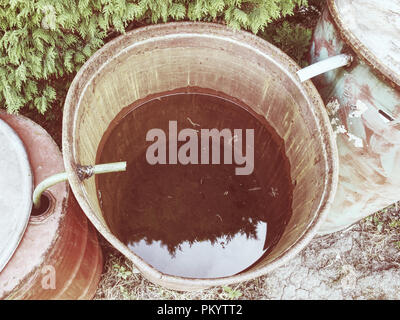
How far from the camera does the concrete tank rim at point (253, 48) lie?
4.60 feet

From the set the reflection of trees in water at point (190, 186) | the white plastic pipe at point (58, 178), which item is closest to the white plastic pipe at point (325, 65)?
the reflection of trees in water at point (190, 186)

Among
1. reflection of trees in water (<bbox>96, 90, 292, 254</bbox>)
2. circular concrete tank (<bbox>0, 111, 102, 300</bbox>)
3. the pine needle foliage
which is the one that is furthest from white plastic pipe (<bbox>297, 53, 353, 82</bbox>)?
circular concrete tank (<bbox>0, 111, 102, 300</bbox>)

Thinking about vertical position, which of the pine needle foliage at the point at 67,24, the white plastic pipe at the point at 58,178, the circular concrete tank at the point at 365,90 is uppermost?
the pine needle foliage at the point at 67,24

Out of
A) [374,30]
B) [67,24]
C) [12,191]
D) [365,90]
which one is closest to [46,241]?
[12,191]

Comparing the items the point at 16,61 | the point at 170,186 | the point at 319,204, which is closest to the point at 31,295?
the point at 170,186

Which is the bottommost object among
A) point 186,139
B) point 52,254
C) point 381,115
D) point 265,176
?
point 52,254

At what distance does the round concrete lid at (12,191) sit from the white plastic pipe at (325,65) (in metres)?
1.41

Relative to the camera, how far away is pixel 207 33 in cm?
200

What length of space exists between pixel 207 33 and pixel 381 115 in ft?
3.46

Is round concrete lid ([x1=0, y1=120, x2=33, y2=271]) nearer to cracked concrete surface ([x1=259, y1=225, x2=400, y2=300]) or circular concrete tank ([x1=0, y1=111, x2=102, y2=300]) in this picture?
circular concrete tank ([x1=0, y1=111, x2=102, y2=300])

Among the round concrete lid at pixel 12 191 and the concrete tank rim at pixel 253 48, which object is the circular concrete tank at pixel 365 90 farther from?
the round concrete lid at pixel 12 191
